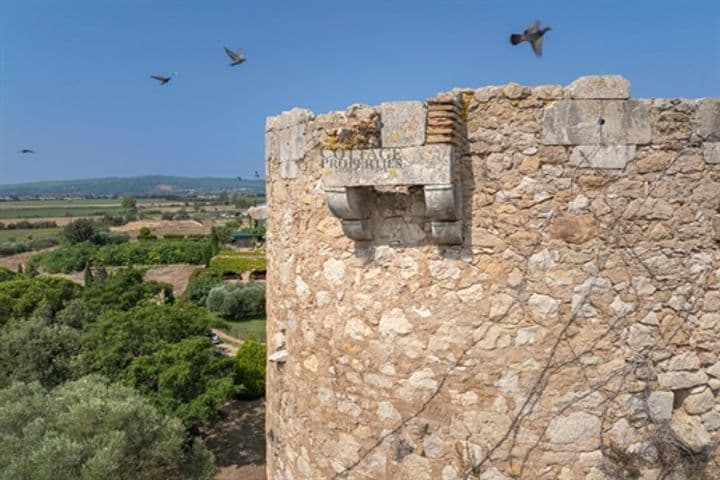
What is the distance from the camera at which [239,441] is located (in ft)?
71.3

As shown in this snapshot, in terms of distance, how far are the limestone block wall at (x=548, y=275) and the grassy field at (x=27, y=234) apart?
113m

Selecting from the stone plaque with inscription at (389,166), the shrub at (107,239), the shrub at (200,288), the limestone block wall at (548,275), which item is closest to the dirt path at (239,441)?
the limestone block wall at (548,275)

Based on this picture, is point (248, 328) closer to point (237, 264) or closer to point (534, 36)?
point (237, 264)

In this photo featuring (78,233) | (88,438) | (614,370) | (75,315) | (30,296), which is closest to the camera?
(614,370)

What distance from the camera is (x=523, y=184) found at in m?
3.98

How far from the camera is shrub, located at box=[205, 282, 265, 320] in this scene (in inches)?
1697

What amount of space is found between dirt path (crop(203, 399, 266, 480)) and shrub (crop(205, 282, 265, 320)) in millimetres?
17263

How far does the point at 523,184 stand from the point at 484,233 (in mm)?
442

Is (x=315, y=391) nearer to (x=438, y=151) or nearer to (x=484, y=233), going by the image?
(x=484, y=233)

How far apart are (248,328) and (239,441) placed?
19.3m

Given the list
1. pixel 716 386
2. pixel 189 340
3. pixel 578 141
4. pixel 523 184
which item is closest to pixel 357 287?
pixel 523 184

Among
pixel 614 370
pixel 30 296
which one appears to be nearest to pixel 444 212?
pixel 614 370

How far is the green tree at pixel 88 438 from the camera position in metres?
11.2

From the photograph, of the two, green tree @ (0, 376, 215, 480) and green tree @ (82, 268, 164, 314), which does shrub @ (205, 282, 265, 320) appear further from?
green tree @ (0, 376, 215, 480)
